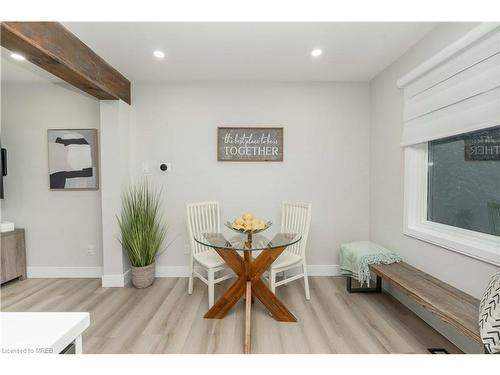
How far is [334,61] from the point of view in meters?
2.46

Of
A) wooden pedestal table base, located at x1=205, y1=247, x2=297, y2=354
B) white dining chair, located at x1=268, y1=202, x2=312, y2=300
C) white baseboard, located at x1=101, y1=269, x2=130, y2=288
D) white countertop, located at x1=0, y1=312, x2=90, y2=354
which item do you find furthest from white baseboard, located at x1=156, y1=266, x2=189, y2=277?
white countertop, located at x1=0, y1=312, x2=90, y2=354

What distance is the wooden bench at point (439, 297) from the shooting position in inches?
53.7

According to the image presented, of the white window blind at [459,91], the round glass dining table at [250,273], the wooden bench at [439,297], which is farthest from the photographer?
the round glass dining table at [250,273]

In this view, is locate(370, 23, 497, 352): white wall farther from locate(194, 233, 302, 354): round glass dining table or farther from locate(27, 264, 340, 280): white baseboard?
locate(194, 233, 302, 354): round glass dining table

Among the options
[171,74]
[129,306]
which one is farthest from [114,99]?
[129,306]

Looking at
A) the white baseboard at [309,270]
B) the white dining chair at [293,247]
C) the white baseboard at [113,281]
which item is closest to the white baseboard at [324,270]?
the white baseboard at [309,270]

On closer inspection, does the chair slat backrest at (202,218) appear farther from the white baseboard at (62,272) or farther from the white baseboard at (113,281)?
the white baseboard at (62,272)

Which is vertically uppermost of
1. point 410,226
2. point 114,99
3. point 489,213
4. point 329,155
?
point 114,99

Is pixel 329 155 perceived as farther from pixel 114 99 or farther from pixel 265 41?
pixel 114 99

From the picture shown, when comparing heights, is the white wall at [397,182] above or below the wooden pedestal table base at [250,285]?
above

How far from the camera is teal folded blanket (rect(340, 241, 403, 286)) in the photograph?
2361 mm

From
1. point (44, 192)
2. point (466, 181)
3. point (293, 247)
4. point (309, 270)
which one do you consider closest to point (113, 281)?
point (44, 192)

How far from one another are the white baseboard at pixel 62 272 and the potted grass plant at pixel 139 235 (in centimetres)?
66
